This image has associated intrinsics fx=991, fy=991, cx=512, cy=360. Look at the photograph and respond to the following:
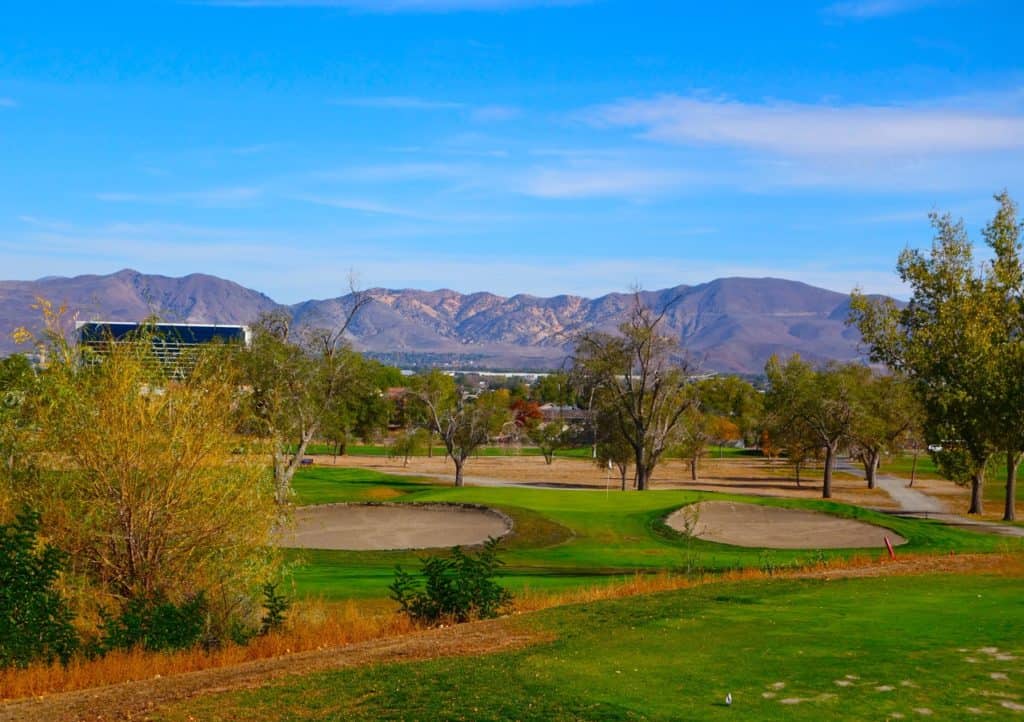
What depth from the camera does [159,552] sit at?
1831 cm

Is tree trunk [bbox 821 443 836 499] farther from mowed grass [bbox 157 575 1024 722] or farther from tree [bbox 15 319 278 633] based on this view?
tree [bbox 15 319 278 633]

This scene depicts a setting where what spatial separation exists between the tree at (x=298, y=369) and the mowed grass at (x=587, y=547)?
27.7 feet

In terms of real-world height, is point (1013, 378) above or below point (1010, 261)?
below

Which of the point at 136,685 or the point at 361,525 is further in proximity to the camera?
the point at 361,525

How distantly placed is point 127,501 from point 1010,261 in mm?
45337

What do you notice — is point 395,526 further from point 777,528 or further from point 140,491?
point 140,491

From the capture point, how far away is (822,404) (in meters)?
76.1

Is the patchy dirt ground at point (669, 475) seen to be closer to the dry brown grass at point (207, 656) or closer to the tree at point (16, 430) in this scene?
the dry brown grass at point (207, 656)

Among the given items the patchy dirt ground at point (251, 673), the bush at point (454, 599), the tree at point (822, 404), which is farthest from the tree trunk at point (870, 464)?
the patchy dirt ground at point (251, 673)

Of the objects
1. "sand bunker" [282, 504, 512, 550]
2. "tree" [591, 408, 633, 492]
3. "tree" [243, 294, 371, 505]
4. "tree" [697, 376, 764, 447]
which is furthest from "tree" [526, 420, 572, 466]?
"tree" [243, 294, 371, 505]

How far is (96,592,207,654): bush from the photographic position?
16750 mm

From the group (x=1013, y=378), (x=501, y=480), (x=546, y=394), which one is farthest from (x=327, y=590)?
(x=546, y=394)

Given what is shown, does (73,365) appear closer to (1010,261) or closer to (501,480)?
(1010,261)

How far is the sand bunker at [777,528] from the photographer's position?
43125mm
